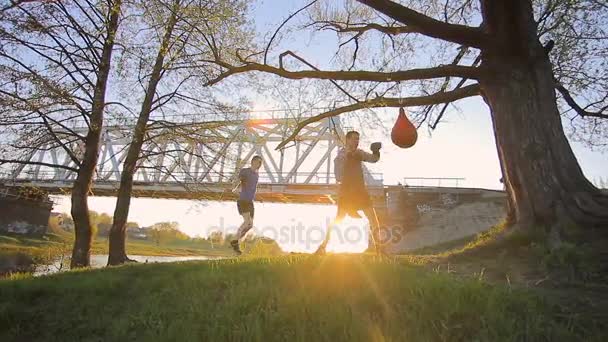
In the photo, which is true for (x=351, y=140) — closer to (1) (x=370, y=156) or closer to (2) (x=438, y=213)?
(1) (x=370, y=156)

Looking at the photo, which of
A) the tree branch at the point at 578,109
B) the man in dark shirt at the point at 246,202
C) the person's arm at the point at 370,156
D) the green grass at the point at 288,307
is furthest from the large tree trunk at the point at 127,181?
the tree branch at the point at 578,109

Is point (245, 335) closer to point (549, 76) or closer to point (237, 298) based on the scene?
point (237, 298)

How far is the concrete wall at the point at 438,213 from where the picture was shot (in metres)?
25.3

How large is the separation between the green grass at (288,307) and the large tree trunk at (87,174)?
4.72 m

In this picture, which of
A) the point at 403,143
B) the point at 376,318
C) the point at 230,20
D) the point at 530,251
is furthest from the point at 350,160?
the point at 230,20

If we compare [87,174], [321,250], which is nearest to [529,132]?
[321,250]

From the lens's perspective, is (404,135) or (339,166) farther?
(404,135)

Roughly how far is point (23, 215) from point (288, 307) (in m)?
38.4

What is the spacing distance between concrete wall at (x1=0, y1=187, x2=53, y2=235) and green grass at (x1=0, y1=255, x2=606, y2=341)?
32781mm

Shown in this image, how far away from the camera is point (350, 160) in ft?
19.0

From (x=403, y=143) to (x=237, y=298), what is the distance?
3588mm

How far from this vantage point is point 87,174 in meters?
9.85

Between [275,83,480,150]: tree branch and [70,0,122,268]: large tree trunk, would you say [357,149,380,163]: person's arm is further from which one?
[70,0,122,268]: large tree trunk

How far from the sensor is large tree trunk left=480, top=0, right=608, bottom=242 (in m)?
5.22
